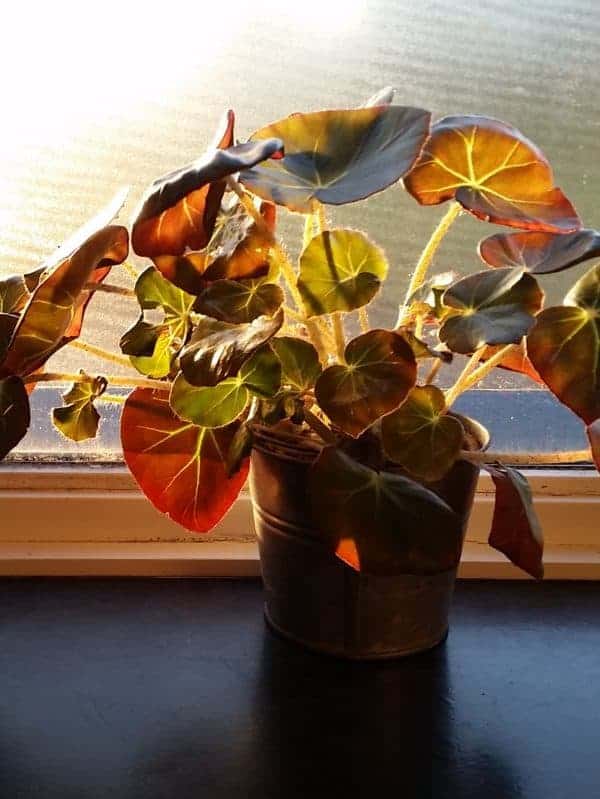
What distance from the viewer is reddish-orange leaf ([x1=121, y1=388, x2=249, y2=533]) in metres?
0.70

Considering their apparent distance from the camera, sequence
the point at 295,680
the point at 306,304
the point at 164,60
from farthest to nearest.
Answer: the point at 164,60, the point at 295,680, the point at 306,304

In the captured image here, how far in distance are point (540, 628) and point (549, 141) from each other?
0.46 metres

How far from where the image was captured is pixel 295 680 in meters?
0.74

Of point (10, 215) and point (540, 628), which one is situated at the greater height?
point (10, 215)

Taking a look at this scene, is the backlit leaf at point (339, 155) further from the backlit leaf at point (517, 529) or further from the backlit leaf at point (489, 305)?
the backlit leaf at point (517, 529)

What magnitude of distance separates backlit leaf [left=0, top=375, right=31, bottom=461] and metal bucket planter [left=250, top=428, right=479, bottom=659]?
0.55 feet

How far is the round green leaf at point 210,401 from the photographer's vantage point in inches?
25.0

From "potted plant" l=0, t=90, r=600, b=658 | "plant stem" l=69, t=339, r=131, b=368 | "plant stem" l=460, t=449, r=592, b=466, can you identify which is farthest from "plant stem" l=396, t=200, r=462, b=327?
"plant stem" l=69, t=339, r=131, b=368

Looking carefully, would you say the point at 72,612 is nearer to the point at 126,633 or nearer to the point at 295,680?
the point at 126,633

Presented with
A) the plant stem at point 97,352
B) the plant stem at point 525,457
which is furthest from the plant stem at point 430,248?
the plant stem at point 97,352

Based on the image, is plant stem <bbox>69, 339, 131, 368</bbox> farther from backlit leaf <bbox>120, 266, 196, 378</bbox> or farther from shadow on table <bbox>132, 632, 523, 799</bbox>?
shadow on table <bbox>132, 632, 523, 799</bbox>

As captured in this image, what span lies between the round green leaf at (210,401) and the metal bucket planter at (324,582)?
6cm

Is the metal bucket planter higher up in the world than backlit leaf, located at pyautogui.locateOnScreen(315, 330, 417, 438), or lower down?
lower down

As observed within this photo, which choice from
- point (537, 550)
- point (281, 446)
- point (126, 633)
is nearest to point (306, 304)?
point (281, 446)
